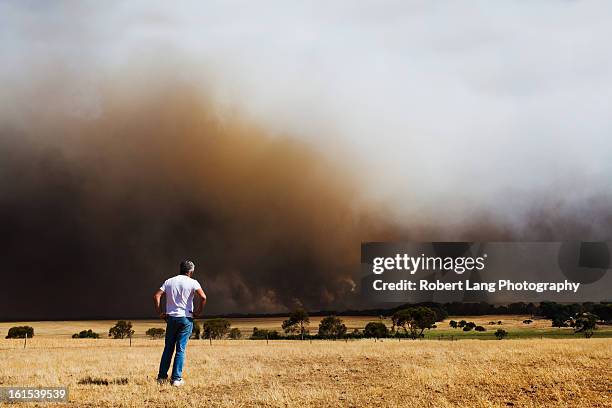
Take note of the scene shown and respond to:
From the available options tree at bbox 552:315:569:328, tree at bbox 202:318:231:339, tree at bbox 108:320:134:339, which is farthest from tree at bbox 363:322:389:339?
tree at bbox 108:320:134:339

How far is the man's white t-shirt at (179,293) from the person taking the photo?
1596 centimetres

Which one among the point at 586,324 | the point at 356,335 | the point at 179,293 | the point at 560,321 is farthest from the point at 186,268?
the point at 560,321

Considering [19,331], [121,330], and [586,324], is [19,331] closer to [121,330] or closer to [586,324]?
[121,330]

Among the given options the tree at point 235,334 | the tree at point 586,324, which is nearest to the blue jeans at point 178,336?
the tree at point 235,334

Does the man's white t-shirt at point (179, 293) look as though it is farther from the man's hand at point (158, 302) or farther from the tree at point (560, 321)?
the tree at point (560, 321)

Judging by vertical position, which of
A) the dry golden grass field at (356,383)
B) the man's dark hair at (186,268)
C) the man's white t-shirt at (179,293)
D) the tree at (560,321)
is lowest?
the tree at (560,321)

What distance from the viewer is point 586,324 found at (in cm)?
13750

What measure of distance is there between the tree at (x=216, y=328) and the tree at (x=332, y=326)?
22.9m

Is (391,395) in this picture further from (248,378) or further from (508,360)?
(508,360)

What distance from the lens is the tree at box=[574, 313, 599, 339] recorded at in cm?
13688

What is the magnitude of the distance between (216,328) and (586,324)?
81301 mm

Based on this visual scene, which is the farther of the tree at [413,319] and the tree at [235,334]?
the tree at [413,319]

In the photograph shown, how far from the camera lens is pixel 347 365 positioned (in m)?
23.0

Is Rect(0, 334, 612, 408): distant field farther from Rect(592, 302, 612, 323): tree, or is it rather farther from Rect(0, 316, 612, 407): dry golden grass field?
Rect(592, 302, 612, 323): tree
